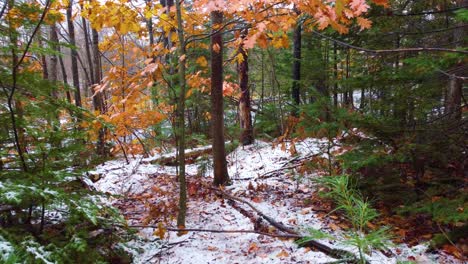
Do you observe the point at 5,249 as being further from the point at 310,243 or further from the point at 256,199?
the point at 256,199

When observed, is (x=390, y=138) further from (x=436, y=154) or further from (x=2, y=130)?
(x=2, y=130)

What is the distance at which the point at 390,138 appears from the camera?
13.4ft

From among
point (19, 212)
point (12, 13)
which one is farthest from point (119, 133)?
point (12, 13)

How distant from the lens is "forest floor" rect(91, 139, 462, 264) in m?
3.25

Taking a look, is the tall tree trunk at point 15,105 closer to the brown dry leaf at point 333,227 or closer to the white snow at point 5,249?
the white snow at point 5,249

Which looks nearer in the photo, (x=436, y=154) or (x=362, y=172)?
(x=436, y=154)

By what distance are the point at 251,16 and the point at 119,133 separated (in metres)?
4.07

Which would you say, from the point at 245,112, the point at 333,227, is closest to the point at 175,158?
the point at 245,112

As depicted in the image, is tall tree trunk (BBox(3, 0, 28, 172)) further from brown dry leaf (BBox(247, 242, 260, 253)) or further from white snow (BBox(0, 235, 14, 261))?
brown dry leaf (BBox(247, 242, 260, 253))

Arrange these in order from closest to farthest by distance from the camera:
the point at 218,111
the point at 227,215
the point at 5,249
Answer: the point at 5,249, the point at 227,215, the point at 218,111

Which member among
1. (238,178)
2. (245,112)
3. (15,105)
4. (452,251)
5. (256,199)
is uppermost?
(15,105)

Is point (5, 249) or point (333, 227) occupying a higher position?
point (5, 249)

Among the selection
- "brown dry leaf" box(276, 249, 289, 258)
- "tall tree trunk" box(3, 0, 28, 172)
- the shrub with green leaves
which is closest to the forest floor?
"brown dry leaf" box(276, 249, 289, 258)

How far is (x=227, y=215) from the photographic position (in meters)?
4.61
